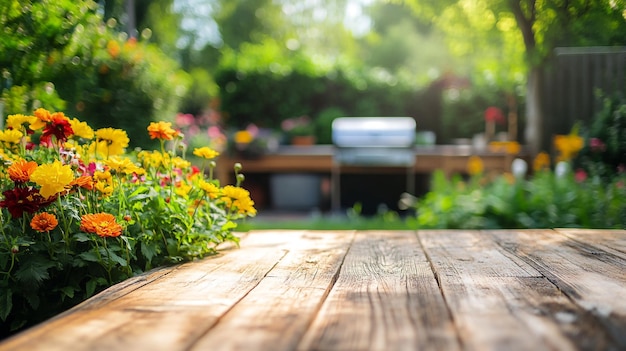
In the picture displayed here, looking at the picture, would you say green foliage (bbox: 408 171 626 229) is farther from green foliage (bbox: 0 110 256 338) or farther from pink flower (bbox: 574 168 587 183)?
green foliage (bbox: 0 110 256 338)

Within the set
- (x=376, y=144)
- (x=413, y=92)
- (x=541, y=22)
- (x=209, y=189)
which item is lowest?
(x=209, y=189)

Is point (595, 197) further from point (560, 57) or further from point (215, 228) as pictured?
point (215, 228)

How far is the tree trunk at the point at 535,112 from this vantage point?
537 centimetres

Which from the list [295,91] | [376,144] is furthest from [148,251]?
[295,91]

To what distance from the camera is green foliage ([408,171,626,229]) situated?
3.29m

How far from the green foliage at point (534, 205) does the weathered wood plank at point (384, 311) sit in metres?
1.61

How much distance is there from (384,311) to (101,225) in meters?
0.74

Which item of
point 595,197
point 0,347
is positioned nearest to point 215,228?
point 0,347

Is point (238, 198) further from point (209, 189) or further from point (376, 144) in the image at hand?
point (376, 144)

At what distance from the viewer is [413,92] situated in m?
9.11

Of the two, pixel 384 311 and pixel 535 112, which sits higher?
pixel 535 112

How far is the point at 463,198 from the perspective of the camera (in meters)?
4.68

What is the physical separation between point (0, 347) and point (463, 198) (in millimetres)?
3942

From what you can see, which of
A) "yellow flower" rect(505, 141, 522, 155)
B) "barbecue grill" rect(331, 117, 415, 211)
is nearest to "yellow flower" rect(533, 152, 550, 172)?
"yellow flower" rect(505, 141, 522, 155)
